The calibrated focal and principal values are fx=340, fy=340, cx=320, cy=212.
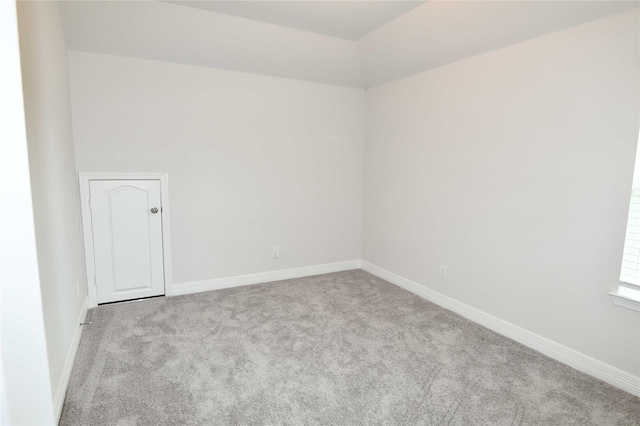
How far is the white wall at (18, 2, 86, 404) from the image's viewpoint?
1.65 m

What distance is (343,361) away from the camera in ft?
7.75

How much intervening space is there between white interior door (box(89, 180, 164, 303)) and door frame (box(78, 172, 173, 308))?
31 mm

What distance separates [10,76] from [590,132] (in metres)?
2.95

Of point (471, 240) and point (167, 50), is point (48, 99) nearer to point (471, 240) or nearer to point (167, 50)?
point (167, 50)

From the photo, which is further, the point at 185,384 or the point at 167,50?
the point at 167,50

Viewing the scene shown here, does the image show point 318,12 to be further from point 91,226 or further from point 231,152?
point 91,226

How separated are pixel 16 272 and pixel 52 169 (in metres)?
1.12

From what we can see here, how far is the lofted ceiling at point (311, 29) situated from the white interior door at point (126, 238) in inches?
48.9

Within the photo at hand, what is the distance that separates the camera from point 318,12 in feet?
9.29

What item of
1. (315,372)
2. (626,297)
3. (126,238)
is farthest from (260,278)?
(626,297)

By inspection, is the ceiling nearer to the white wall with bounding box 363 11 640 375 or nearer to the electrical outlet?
the white wall with bounding box 363 11 640 375

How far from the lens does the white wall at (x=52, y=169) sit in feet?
5.41

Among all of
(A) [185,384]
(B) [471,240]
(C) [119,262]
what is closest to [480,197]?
(B) [471,240]

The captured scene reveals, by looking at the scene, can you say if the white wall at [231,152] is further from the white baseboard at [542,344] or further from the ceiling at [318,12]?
the white baseboard at [542,344]
